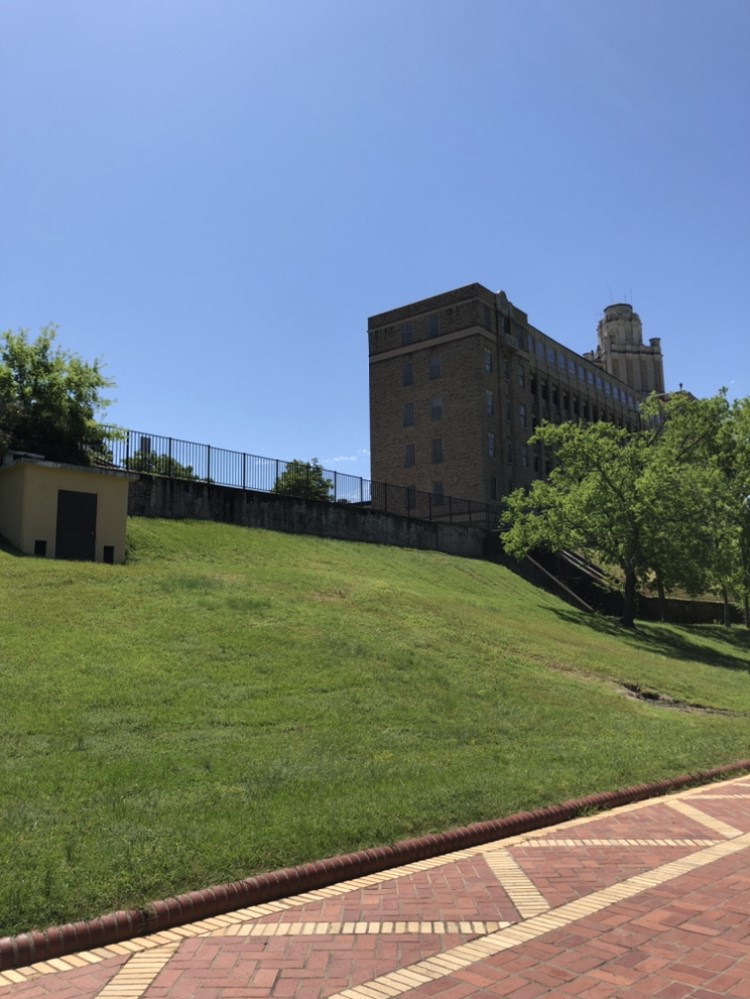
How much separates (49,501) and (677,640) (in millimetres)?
22448

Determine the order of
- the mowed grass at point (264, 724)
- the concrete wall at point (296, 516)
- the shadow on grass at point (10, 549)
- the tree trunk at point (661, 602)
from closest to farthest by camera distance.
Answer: the mowed grass at point (264, 724)
the shadow on grass at point (10, 549)
the concrete wall at point (296, 516)
the tree trunk at point (661, 602)

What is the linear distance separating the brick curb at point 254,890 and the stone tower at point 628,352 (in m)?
110

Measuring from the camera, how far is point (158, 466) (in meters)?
26.6

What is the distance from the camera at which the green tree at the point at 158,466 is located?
25578mm

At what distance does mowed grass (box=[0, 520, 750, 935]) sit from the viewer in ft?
18.9

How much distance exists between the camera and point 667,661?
22078 mm

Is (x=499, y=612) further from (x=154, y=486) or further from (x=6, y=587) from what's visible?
(x=6, y=587)

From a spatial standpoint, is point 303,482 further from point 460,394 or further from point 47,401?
point 460,394

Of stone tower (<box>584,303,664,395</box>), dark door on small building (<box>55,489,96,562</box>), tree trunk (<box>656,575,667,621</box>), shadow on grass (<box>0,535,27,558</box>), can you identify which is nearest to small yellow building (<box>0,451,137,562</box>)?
dark door on small building (<box>55,489,96,562</box>)

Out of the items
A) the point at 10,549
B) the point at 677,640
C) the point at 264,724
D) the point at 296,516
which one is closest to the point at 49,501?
the point at 10,549

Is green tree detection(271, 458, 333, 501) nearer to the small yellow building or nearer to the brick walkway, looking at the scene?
the small yellow building

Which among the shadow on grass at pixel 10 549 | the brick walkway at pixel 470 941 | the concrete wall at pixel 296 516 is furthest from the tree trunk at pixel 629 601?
the brick walkway at pixel 470 941

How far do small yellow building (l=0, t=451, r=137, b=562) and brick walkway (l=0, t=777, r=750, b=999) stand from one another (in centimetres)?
1419

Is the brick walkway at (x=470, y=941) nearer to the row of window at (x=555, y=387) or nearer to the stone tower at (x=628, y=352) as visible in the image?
the row of window at (x=555, y=387)
